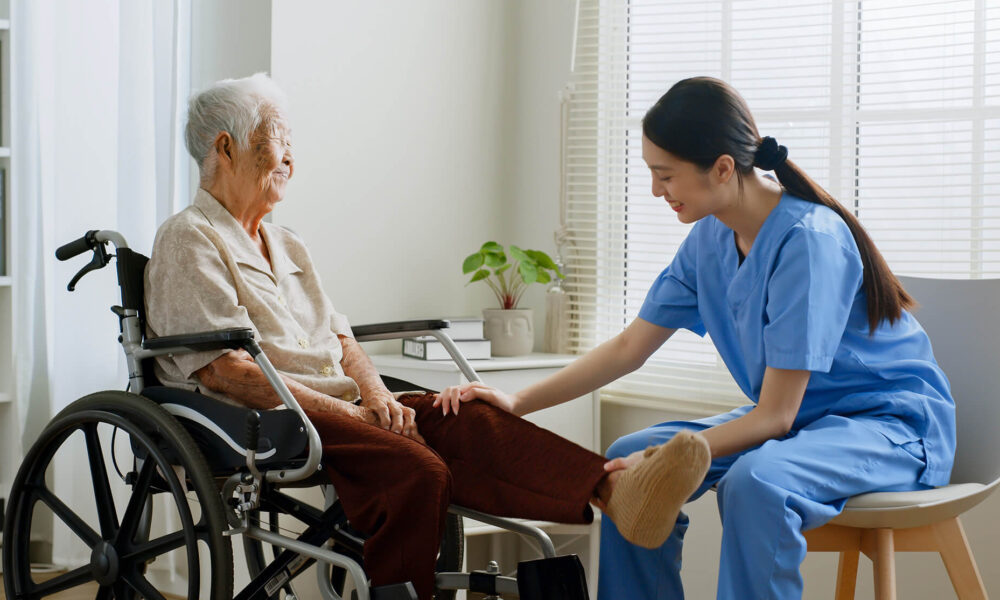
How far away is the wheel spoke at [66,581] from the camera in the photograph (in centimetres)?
172

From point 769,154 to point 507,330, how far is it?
3.80ft

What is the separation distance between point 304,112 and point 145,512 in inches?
46.5

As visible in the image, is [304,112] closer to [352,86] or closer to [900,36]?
[352,86]

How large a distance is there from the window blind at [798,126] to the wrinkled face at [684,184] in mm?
933

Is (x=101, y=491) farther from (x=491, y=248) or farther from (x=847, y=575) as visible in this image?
(x=847, y=575)

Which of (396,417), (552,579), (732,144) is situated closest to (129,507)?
(396,417)

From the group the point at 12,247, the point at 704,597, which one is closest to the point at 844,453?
the point at 704,597

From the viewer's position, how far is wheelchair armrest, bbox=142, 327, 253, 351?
153cm

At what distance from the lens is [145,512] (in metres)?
1.81

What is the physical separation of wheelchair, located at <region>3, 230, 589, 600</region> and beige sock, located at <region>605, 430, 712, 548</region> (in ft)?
0.56

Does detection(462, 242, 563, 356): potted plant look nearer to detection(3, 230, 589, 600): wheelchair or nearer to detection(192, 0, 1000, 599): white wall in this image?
detection(192, 0, 1000, 599): white wall

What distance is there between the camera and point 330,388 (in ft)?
6.06

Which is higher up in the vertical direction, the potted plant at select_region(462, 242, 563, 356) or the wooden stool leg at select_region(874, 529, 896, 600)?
the potted plant at select_region(462, 242, 563, 356)

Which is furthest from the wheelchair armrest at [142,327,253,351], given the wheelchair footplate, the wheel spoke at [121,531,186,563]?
the wheelchair footplate
